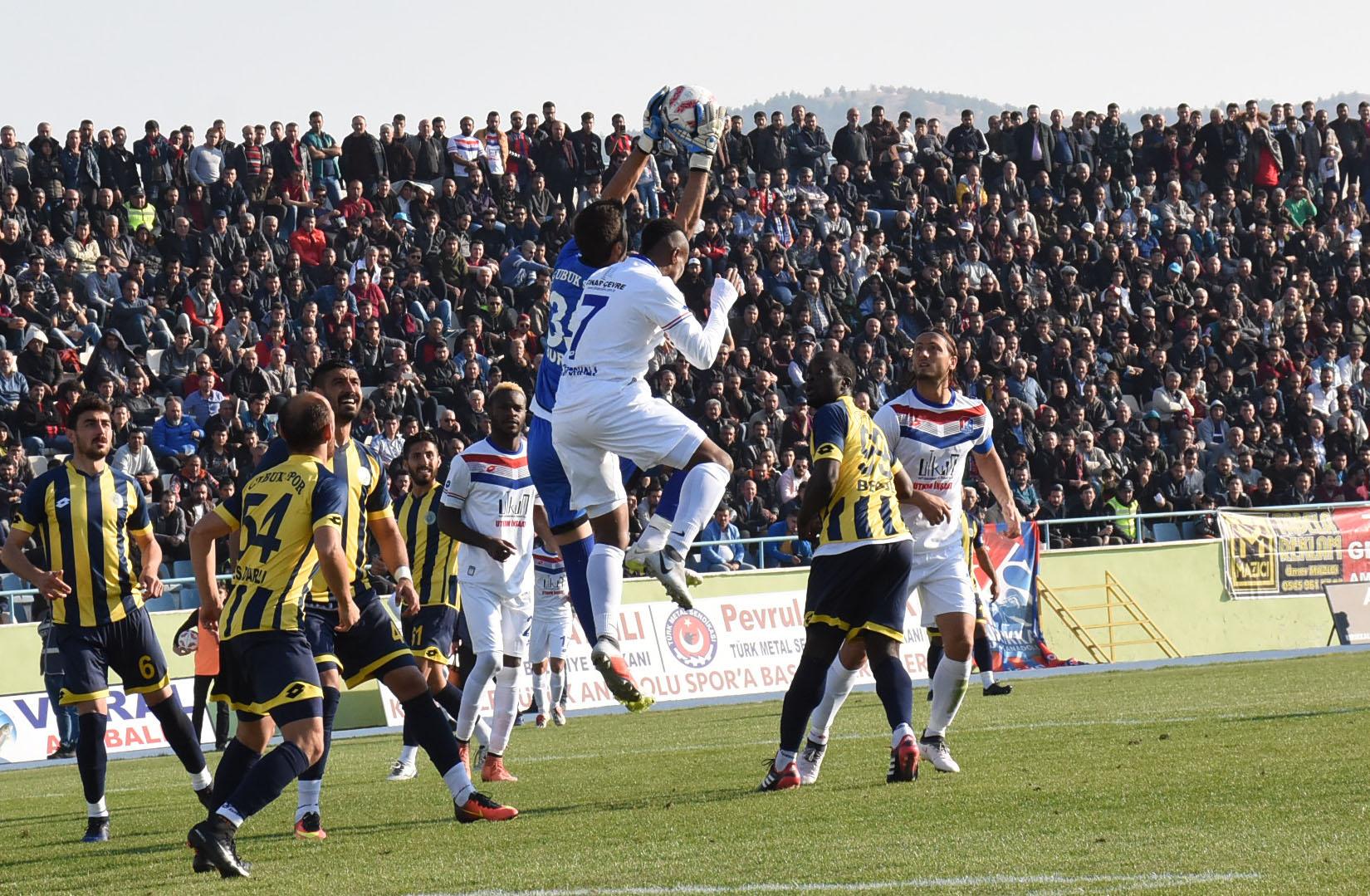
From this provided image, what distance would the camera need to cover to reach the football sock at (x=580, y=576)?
8.08m

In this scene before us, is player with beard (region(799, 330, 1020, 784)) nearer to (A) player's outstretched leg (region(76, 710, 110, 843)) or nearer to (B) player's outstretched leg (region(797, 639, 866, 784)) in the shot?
(B) player's outstretched leg (region(797, 639, 866, 784))

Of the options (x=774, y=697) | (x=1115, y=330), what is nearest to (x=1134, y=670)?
(x=774, y=697)

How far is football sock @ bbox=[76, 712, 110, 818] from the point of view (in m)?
8.59

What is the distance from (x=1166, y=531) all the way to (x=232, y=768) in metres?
18.4

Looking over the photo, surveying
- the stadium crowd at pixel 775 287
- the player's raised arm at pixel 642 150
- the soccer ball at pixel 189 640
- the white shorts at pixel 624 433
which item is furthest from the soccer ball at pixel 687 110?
the stadium crowd at pixel 775 287

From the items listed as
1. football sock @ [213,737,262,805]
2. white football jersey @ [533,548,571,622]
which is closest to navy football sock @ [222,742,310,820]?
football sock @ [213,737,262,805]

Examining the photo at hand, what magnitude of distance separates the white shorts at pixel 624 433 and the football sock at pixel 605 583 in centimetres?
36

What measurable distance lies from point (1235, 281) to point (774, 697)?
13035 millimetres

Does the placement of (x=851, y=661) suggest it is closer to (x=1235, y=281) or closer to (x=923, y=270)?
(x=923, y=270)

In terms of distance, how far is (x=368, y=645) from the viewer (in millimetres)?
7715

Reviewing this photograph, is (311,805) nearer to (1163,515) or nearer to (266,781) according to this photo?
(266,781)

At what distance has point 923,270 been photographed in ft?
84.7

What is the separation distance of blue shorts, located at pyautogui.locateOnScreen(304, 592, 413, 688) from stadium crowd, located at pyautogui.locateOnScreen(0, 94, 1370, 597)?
33.3 ft

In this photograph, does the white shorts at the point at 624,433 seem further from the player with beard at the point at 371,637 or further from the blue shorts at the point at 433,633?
the blue shorts at the point at 433,633
